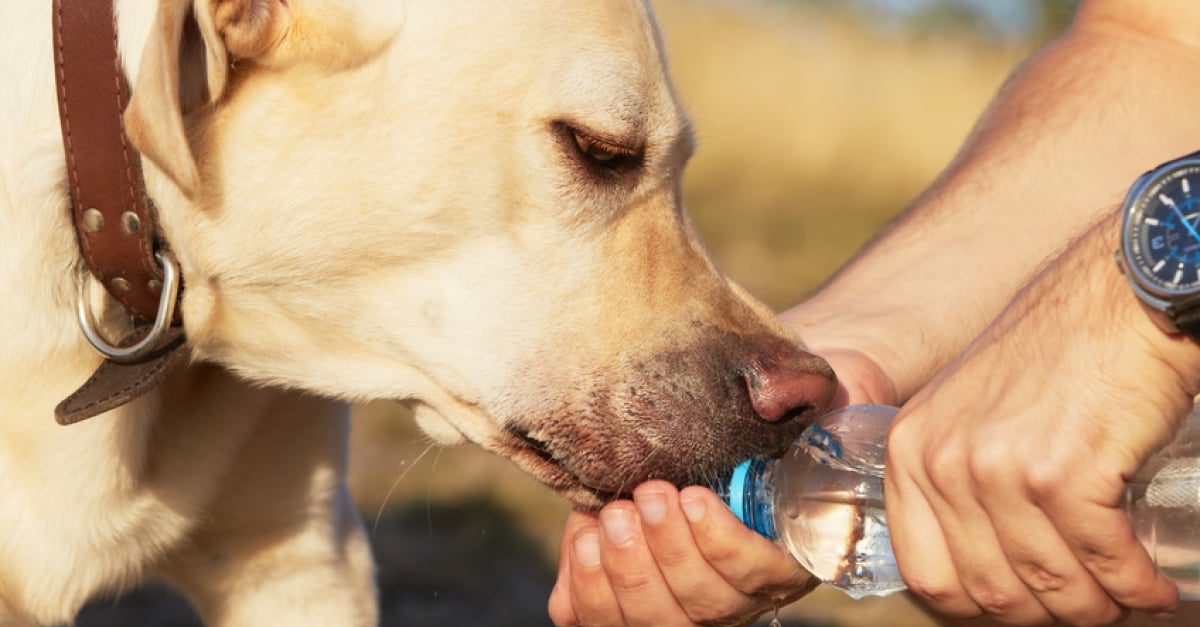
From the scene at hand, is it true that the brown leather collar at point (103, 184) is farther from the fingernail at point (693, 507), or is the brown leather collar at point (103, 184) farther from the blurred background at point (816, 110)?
the blurred background at point (816, 110)

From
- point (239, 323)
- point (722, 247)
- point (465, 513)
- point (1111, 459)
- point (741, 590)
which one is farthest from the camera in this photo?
point (722, 247)

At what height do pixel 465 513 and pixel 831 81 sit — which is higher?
pixel 465 513

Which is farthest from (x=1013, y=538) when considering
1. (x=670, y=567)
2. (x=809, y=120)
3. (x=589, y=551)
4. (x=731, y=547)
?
(x=809, y=120)

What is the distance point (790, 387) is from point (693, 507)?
257 mm

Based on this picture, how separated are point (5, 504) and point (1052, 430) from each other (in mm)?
1864

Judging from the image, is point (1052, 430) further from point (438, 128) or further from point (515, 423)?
point (438, 128)

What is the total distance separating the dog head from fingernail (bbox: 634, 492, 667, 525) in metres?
0.09

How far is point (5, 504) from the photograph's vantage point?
8.23 ft

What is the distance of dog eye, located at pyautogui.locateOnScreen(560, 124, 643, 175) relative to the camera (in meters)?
2.23

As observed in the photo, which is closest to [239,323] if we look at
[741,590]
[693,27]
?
[741,590]

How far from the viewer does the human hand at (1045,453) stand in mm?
1538

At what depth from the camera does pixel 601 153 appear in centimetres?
226

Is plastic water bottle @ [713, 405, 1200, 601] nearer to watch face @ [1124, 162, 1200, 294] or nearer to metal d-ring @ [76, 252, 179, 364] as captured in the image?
watch face @ [1124, 162, 1200, 294]

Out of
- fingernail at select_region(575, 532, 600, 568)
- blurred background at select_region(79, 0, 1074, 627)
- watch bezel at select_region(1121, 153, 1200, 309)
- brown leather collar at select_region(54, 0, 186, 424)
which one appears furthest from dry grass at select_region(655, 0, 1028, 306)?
watch bezel at select_region(1121, 153, 1200, 309)
